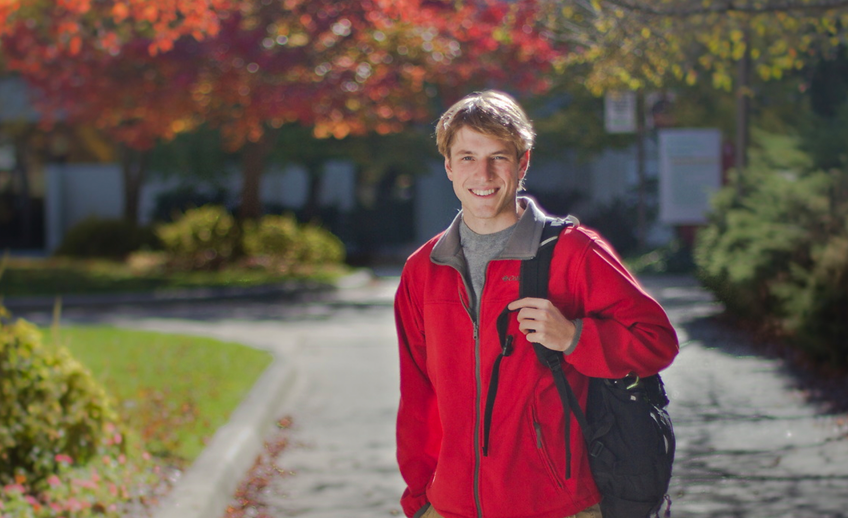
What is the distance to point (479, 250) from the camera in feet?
9.43

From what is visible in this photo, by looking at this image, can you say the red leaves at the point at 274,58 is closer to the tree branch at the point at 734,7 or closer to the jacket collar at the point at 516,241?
the tree branch at the point at 734,7

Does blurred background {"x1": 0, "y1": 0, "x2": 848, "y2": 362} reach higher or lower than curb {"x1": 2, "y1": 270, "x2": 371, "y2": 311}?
higher

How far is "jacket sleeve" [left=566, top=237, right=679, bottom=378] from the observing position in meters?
2.63

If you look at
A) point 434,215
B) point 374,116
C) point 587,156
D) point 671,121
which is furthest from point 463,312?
point 434,215

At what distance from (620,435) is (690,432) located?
4929 mm

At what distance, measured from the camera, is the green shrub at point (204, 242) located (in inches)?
877

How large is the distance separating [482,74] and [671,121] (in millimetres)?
6156

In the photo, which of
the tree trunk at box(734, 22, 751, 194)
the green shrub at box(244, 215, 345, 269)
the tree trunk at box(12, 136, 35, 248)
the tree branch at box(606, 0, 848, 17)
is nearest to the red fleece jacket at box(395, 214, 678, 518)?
the tree branch at box(606, 0, 848, 17)

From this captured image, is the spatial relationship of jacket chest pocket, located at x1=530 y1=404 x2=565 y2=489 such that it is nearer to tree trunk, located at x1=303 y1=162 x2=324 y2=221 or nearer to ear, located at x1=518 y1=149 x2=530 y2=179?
ear, located at x1=518 y1=149 x2=530 y2=179

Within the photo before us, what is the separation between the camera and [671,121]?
20.5 m

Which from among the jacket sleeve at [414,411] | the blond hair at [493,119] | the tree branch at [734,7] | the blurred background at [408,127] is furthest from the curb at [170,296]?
the blond hair at [493,119]

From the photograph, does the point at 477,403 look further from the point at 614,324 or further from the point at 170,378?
the point at 170,378

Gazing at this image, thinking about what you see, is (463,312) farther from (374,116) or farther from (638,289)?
(374,116)

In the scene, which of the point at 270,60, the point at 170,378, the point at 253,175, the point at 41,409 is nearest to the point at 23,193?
the point at 253,175
